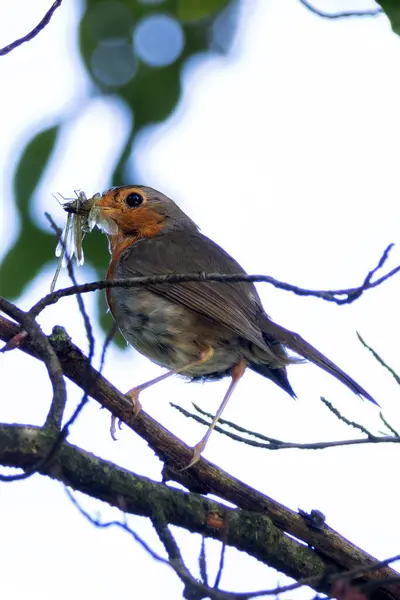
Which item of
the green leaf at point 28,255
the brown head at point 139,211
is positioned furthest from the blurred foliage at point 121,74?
the brown head at point 139,211

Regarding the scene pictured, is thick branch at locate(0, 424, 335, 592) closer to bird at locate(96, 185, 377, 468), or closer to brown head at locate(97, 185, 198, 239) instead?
bird at locate(96, 185, 377, 468)

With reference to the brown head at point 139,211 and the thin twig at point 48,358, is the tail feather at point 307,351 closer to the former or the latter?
the brown head at point 139,211

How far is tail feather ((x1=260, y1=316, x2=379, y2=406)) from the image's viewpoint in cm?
471

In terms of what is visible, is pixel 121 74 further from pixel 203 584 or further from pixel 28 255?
pixel 203 584

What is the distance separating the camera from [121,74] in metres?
3.64

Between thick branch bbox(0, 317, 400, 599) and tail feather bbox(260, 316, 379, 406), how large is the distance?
865mm

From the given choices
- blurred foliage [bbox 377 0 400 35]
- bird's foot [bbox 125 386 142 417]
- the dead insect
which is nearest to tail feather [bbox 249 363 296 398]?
bird's foot [bbox 125 386 142 417]

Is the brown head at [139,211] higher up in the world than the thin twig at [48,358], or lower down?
higher up

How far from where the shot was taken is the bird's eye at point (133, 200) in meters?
6.30

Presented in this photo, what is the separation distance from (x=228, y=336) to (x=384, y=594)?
5.97ft

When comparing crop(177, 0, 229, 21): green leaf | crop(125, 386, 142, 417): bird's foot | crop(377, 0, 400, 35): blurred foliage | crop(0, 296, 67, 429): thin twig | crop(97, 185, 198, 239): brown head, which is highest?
crop(97, 185, 198, 239): brown head

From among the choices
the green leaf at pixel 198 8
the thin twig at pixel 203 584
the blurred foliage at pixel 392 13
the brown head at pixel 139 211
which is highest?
the brown head at pixel 139 211

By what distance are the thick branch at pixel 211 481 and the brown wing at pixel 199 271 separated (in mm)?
1058

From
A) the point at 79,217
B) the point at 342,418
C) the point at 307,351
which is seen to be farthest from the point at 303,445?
the point at 79,217
